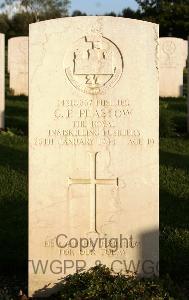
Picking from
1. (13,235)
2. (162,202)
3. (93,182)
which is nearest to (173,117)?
(162,202)

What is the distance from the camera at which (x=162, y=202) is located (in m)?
6.54

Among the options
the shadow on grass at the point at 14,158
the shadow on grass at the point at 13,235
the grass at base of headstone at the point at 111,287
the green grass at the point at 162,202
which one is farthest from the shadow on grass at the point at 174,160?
the grass at base of headstone at the point at 111,287

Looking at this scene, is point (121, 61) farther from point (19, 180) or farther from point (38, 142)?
point (19, 180)

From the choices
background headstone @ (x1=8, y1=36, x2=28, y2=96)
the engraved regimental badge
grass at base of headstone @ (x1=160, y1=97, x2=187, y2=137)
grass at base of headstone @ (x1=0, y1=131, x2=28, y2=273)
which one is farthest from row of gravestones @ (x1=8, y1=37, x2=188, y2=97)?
the engraved regimental badge

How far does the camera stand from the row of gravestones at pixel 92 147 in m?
4.10

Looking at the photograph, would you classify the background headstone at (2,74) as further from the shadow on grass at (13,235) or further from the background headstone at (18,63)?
the shadow on grass at (13,235)

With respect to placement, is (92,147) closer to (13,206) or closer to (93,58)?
(93,58)

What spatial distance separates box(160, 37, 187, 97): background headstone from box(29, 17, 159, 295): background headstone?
12171 mm

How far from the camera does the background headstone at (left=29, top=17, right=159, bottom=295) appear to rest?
410 cm

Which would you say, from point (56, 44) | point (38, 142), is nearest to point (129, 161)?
point (38, 142)

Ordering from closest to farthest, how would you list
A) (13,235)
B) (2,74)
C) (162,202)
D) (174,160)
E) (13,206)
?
(13,235) → (13,206) → (162,202) → (174,160) → (2,74)

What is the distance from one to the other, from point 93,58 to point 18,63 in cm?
1238

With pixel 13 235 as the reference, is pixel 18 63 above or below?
above

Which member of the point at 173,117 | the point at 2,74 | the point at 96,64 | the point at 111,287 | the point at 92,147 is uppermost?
the point at 2,74
